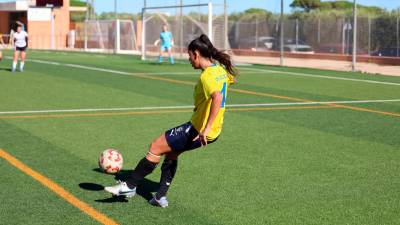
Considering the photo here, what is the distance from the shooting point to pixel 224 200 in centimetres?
758

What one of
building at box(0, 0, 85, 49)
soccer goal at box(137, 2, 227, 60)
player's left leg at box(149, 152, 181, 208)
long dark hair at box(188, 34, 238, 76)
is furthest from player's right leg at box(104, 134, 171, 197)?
building at box(0, 0, 85, 49)

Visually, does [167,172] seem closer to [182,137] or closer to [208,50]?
[182,137]

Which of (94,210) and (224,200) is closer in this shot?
(94,210)

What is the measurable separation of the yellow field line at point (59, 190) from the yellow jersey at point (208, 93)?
1216mm

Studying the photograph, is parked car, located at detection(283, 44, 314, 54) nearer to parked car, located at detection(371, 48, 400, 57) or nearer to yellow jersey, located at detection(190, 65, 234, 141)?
parked car, located at detection(371, 48, 400, 57)

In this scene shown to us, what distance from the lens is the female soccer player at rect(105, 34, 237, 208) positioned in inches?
272

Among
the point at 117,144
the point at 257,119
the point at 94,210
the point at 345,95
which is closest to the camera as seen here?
the point at 94,210

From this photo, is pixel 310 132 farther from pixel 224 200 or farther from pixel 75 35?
pixel 75 35

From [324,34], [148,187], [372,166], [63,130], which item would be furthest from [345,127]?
[324,34]

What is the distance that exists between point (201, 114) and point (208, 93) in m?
0.27

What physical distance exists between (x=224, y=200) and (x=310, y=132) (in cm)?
510

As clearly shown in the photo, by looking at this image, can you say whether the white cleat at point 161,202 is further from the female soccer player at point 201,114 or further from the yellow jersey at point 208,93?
the yellow jersey at point 208,93

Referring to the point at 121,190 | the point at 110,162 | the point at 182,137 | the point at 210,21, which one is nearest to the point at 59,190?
the point at 110,162

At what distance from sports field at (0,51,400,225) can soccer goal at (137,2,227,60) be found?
16.1m
